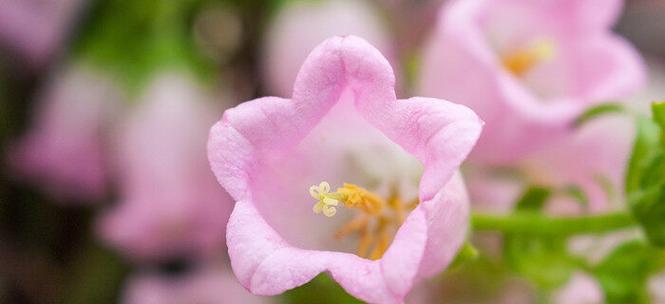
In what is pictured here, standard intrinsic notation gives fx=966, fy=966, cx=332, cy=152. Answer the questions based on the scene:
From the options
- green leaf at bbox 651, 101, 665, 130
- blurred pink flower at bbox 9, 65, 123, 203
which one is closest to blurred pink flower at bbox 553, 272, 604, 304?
green leaf at bbox 651, 101, 665, 130

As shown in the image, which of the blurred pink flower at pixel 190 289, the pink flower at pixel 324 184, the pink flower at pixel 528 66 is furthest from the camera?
the blurred pink flower at pixel 190 289

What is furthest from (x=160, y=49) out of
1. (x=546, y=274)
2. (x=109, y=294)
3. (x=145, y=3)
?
(x=546, y=274)

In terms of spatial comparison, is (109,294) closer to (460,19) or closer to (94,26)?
(94,26)

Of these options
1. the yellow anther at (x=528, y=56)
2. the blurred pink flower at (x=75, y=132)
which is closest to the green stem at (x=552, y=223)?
the yellow anther at (x=528, y=56)

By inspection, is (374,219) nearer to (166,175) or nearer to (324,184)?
(324,184)

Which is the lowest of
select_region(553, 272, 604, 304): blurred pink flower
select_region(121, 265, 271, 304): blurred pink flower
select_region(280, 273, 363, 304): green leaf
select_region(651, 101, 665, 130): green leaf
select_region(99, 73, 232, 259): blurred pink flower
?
select_region(121, 265, 271, 304): blurred pink flower

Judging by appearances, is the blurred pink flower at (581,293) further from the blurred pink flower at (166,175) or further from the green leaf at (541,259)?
the blurred pink flower at (166,175)

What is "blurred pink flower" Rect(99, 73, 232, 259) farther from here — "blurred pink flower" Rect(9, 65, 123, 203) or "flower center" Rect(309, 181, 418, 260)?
"flower center" Rect(309, 181, 418, 260)

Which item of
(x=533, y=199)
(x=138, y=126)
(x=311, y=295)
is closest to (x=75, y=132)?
(x=138, y=126)
